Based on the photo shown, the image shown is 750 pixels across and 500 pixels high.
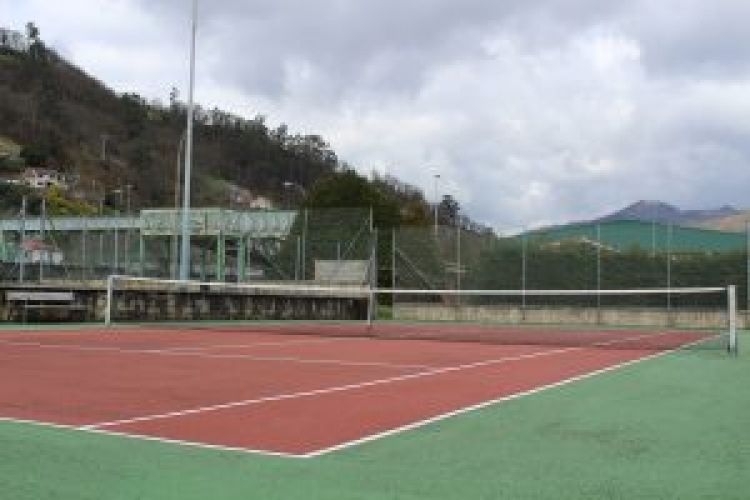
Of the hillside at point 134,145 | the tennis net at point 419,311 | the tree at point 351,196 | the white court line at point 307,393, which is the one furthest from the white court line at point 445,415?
the hillside at point 134,145

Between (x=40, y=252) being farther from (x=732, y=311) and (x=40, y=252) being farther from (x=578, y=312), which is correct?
(x=732, y=311)

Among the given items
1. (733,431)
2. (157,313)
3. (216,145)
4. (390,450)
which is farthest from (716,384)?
(216,145)

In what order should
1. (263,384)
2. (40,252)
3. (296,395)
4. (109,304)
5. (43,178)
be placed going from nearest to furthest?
(296,395) → (263,384) → (109,304) → (40,252) → (43,178)

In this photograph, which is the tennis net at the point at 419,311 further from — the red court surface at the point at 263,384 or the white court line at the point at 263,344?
the red court surface at the point at 263,384

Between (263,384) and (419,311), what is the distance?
29630mm

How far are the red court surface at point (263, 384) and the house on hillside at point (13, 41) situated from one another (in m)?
186

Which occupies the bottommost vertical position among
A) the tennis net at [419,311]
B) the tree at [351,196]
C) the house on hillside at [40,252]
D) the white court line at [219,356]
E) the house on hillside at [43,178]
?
the white court line at [219,356]

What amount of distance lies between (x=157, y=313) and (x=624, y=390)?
61.7ft

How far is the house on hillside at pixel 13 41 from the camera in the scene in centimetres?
19124

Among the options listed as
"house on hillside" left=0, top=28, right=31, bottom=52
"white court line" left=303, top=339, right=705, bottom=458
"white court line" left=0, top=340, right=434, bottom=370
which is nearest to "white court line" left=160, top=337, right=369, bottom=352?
"white court line" left=0, top=340, right=434, bottom=370

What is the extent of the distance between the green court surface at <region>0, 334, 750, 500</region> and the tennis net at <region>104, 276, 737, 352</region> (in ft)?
53.4

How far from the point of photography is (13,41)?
194125 millimetres

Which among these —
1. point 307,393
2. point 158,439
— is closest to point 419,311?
point 307,393

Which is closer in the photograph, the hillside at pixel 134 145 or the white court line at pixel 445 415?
the white court line at pixel 445 415
